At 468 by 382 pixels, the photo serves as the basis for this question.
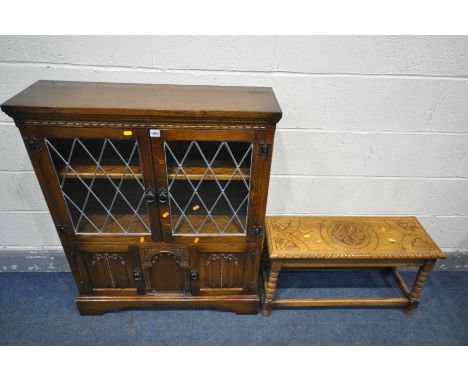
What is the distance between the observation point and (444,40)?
1.62 m

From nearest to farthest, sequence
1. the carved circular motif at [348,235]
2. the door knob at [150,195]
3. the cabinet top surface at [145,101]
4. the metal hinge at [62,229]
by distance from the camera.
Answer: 1. the cabinet top surface at [145,101]
2. the door knob at [150,195]
3. the metal hinge at [62,229]
4. the carved circular motif at [348,235]

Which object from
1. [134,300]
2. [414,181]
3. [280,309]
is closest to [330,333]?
[280,309]

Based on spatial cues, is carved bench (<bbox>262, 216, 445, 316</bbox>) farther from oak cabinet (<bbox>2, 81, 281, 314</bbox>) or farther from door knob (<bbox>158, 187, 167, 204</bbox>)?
door knob (<bbox>158, 187, 167, 204</bbox>)

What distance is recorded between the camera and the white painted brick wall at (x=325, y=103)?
5.31ft

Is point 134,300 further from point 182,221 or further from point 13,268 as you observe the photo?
point 13,268

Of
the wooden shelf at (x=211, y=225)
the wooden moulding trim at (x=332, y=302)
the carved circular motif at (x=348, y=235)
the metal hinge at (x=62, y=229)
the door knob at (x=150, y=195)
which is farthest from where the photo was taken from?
the wooden moulding trim at (x=332, y=302)

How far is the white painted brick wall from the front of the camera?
1617 millimetres

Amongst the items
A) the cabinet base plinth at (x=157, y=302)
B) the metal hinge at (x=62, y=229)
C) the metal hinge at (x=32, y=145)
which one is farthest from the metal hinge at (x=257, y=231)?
the metal hinge at (x=32, y=145)

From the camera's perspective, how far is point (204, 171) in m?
1.57

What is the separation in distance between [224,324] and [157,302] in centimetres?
46

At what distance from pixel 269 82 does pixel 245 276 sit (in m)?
1.14

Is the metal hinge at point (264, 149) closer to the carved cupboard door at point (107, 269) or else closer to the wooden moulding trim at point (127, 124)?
the wooden moulding trim at point (127, 124)

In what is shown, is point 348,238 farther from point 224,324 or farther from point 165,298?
point 165,298

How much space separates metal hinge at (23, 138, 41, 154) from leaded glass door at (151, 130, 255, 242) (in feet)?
1.69
